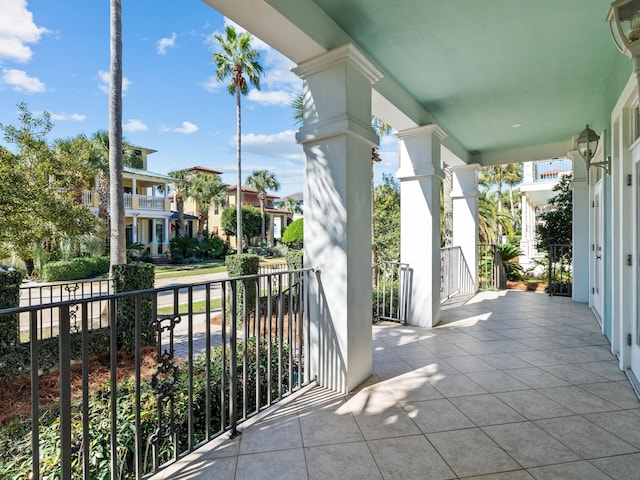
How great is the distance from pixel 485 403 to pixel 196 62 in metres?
16.4

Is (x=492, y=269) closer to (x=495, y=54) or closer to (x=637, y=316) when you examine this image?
(x=637, y=316)

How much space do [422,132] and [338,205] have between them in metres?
2.29

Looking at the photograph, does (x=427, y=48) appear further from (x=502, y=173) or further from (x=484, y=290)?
(x=502, y=173)

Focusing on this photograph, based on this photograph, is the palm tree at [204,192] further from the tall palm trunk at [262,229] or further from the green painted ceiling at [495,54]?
the green painted ceiling at [495,54]

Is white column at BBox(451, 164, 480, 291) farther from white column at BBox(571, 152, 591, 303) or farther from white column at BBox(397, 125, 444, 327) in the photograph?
white column at BBox(397, 125, 444, 327)

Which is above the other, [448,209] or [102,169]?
[102,169]

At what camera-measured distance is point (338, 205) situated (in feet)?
8.33

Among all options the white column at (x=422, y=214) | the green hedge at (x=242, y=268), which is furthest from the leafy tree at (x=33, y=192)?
the white column at (x=422, y=214)

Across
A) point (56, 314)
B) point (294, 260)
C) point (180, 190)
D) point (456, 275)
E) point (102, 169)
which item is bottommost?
point (56, 314)

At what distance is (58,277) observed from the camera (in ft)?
37.4

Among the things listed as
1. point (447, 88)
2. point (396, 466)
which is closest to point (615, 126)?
point (447, 88)

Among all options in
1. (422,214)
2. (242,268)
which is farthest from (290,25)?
(242,268)

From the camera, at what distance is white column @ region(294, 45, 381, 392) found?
2.51 meters

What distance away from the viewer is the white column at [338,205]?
8.22 feet
